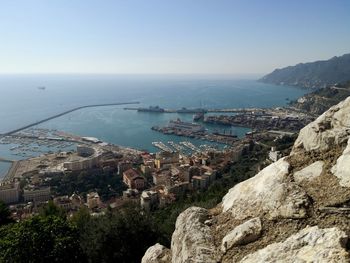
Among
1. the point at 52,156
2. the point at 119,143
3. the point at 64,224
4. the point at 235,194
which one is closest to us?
the point at 235,194

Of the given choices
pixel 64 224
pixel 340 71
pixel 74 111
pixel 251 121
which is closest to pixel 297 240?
pixel 64 224

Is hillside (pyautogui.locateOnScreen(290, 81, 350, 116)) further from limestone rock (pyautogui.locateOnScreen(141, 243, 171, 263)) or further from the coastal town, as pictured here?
limestone rock (pyautogui.locateOnScreen(141, 243, 171, 263))

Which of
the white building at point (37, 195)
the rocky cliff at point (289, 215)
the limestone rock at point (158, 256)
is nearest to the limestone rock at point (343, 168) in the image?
the rocky cliff at point (289, 215)

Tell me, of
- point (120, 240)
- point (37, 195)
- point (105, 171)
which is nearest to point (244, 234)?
point (120, 240)

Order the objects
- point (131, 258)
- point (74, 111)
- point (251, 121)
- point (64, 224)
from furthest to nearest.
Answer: point (74, 111), point (251, 121), point (131, 258), point (64, 224)

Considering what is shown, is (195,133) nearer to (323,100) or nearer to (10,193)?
(10,193)

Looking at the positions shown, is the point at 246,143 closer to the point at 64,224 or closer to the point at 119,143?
the point at 119,143

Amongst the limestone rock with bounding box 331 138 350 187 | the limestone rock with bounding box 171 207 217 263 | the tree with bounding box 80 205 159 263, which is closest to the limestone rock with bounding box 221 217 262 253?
the limestone rock with bounding box 171 207 217 263
